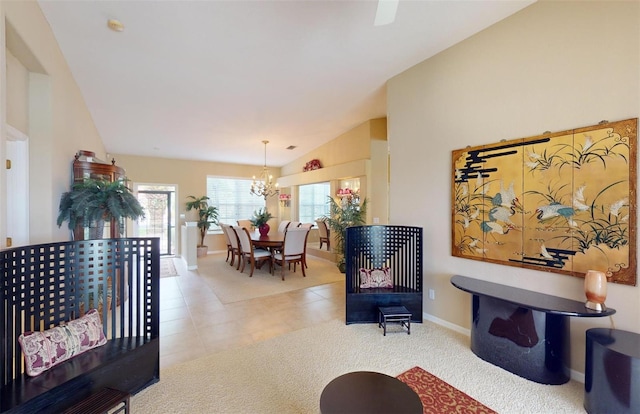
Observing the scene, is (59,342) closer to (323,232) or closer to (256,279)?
(256,279)

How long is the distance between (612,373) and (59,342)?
3.83m

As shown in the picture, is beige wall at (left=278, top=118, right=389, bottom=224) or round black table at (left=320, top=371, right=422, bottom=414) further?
beige wall at (left=278, top=118, right=389, bottom=224)

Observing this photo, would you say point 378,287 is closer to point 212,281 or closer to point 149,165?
point 212,281

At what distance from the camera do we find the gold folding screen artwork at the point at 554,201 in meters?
2.16

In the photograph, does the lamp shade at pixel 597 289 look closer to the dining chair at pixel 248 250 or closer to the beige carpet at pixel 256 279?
the beige carpet at pixel 256 279

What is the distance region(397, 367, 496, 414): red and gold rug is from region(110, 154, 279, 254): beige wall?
738 cm

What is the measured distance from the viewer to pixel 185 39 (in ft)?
9.80

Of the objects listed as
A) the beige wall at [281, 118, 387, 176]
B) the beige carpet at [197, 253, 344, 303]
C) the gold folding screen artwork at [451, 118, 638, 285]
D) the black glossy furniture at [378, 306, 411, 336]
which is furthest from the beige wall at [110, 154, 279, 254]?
the gold folding screen artwork at [451, 118, 638, 285]

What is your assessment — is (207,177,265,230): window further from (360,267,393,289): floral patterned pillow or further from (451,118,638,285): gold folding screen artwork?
(451,118,638,285): gold folding screen artwork

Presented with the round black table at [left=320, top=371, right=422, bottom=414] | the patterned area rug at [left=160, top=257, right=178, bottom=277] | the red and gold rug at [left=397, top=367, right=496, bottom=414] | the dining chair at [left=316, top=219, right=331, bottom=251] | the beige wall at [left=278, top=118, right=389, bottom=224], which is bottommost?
the red and gold rug at [left=397, top=367, right=496, bottom=414]

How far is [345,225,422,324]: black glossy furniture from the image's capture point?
3.47 m

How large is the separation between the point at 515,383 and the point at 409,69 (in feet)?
12.2

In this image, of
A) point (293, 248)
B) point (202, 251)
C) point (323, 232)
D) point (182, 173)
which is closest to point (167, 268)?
point (202, 251)

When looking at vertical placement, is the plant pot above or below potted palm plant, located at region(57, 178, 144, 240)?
below
